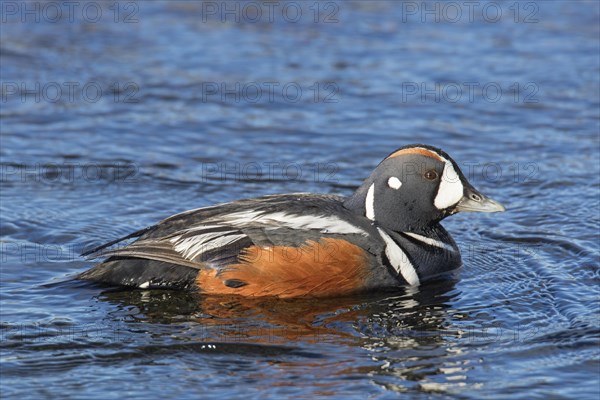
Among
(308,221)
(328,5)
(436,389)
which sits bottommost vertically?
(436,389)

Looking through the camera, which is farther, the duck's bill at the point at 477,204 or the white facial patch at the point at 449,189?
the duck's bill at the point at 477,204

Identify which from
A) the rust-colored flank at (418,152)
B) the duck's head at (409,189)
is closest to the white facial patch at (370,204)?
the duck's head at (409,189)

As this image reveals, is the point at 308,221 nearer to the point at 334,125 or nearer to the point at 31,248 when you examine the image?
the point at 31,248

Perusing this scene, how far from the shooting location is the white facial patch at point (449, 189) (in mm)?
10094

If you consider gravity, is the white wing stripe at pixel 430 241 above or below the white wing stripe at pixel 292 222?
below

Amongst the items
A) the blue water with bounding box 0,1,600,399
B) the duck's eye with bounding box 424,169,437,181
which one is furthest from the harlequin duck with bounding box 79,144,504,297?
the blue water with bounding box 0,1,600,399

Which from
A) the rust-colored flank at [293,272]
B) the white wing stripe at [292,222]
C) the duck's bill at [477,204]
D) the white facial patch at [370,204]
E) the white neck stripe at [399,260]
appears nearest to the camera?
the rust-colored flank at [293,272]

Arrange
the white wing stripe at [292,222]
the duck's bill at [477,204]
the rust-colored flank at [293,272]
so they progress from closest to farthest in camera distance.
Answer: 1. the rust-colored flank at [293,272]
2. the white wing stripe at [292,222]
3. the duck's bill at [477,204]

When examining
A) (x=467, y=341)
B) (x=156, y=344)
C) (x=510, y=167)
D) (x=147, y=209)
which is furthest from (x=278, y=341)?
(x=510, y=167)

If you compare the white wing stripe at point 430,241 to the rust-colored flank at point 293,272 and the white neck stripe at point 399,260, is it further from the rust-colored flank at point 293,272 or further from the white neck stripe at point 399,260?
the rust-colored flank at point 293,272

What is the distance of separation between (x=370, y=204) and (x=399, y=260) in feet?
2.01

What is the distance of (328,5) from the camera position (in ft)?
61.3

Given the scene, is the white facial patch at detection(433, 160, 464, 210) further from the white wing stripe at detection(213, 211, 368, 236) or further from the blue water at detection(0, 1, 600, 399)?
the white wing stripe at detection(213, 211, 368, 236)

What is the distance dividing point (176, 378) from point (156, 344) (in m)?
0.65
